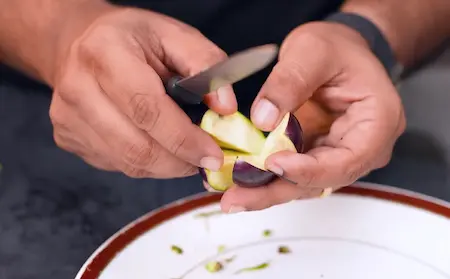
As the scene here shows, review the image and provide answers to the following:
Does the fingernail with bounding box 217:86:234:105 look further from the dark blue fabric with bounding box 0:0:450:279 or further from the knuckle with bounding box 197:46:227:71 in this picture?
the dark blue fabric with bounding box 0:0:450:279

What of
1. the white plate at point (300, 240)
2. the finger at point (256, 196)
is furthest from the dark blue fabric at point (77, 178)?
the finger at point (256, 196)

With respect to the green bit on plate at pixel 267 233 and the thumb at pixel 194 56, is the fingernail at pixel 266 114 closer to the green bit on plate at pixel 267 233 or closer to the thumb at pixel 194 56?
the thumb at pixel 194 56

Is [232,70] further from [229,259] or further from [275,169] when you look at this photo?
[229,259]

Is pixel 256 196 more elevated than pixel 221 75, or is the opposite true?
pixel 221 75

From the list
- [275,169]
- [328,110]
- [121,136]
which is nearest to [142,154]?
[121,136]

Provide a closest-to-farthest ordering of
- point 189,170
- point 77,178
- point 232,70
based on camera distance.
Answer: point 232,70 < point 189,170 < point 77,178

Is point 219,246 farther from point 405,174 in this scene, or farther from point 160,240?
point 405,174

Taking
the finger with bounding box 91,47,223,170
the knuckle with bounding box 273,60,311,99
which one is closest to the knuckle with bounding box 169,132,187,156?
the finger with bounding box 91,47,223,170
